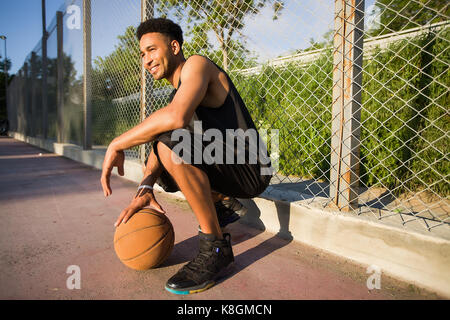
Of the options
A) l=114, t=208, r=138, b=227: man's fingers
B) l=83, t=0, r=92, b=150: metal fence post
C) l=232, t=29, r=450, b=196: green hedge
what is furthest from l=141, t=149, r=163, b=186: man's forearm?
l=83, t=0, r=92, b=150: metal fence post

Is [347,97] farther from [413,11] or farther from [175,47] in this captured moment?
[175,47]

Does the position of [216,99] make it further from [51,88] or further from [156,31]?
[51,88]

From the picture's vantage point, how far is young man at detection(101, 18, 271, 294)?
162 cm

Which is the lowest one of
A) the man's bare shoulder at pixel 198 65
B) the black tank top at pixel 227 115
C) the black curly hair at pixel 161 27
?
the black tank top at pixel 227 115

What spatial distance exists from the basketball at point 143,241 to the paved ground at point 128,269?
80 mm

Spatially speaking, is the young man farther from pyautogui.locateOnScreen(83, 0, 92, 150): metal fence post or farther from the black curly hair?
pyautogui.locateOnScreen(83, 0, 92, 150): metal fence post

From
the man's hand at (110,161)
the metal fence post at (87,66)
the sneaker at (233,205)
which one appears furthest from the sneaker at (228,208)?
the metal fence post at (87,66)

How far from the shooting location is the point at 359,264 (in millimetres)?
1915

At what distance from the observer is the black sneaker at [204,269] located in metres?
1.62

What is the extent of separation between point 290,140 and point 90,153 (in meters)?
4.44

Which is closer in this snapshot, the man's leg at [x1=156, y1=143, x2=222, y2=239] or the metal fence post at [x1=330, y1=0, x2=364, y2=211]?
the man's leg at [x1=156, y1=143, x2=222, y2=239]

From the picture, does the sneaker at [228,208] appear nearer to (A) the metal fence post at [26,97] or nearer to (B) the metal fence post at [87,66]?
(B) the metal fence post at [87,66]
